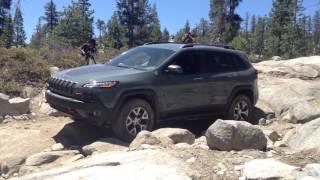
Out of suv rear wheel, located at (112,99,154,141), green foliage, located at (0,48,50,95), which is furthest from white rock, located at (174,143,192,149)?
green foliage, located at (0,48,50,95)

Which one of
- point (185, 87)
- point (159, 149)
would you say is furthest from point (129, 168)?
point (185, 87)

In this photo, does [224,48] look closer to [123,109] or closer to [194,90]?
[194,90]

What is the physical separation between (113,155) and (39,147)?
7.21ft

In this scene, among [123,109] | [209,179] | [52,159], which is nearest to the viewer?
[209,179]

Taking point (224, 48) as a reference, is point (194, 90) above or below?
below

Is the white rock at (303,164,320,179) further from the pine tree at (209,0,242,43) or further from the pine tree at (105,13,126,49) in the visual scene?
the pine tree at (105,13,126,49)

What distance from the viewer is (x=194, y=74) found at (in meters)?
10.0

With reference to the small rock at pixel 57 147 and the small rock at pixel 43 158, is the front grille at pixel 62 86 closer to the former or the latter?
the small rock at pixel 57 147

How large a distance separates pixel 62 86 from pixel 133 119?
1338 mm

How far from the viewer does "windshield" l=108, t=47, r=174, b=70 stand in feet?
31.6

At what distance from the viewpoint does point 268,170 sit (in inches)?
234

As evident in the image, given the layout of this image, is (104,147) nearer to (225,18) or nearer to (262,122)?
(262,122)

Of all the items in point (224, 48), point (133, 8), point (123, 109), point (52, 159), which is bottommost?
point (52, 159)

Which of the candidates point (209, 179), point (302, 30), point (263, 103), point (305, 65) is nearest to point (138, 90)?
point (209, 179)
